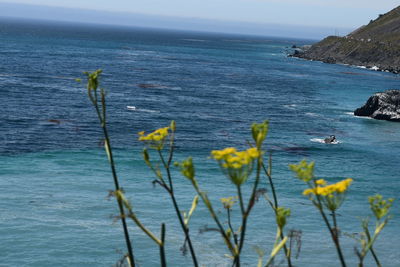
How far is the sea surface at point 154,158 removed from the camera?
27516 millimetres

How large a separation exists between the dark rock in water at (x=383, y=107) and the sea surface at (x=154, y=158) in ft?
→ 6.68

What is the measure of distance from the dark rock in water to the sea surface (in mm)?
2035

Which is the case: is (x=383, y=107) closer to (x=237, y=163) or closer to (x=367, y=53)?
(x=237, y=163)

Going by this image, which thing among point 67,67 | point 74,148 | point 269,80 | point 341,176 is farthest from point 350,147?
point 67,67

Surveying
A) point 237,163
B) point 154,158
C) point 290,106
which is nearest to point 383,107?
point 290,106

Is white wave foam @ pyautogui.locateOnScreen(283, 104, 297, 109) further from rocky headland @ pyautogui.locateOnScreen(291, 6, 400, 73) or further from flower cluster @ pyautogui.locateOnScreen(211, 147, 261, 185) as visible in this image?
rocky headland @ pyautogui.locateOnScreen(291, 6, 400, 73)

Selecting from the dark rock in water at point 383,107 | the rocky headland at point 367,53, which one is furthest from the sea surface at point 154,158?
the rocky headland at point 367,53

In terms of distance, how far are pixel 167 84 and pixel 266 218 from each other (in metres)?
59.4

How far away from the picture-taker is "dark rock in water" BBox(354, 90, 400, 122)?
70.0 meters

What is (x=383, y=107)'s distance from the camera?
71062mm

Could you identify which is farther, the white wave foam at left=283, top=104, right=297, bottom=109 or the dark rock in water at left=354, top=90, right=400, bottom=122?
the white wave foam at left=283, top=104, right=297, bottom=109

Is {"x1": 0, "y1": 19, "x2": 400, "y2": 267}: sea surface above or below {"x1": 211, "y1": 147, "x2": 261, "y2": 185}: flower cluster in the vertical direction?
below

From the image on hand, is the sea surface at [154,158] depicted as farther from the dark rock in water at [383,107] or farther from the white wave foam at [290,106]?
the dark rock in water at [383,107]

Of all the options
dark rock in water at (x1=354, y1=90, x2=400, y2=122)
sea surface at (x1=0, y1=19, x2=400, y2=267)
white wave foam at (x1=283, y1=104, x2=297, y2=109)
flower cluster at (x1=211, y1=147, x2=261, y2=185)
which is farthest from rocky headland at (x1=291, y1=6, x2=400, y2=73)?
flower cluster at (x1=211, y1=147, x2=261, y2=185)
